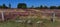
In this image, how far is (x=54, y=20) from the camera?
8547mm

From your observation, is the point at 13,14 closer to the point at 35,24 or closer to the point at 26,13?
the point at 26,13

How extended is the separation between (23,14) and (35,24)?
2.26 m

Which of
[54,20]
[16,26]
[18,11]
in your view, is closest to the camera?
[16,26]

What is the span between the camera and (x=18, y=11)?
909 cm

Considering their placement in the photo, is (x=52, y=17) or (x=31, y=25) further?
(x=52, y=17)

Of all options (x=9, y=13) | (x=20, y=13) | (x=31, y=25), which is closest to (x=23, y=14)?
(x=20, y=13)

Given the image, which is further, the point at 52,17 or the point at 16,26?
the point at 52,17

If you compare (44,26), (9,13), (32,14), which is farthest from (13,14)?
(44,26)

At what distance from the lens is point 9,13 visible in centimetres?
918

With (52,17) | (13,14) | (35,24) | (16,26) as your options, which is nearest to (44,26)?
(35,24)

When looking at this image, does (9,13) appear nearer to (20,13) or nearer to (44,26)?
(20,13)

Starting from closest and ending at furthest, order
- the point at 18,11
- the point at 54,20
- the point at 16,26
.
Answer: the point at 16,26, the point at 54,20, the point at 18,11

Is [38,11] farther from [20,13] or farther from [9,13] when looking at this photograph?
[9,13]

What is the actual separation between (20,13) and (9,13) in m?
0.58
